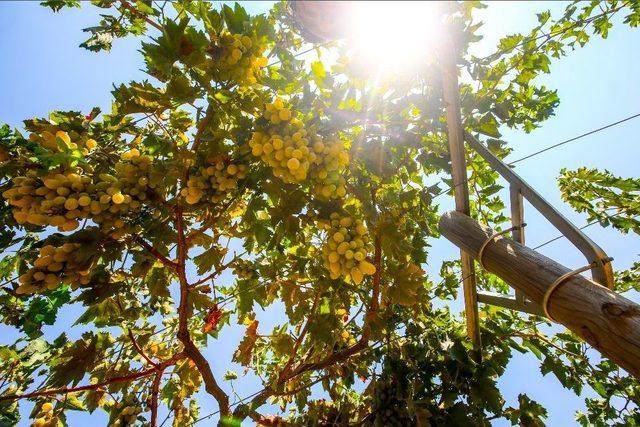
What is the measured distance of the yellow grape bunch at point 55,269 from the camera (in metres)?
1.85

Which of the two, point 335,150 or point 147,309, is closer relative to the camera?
point 335,150

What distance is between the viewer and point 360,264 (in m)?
2.05

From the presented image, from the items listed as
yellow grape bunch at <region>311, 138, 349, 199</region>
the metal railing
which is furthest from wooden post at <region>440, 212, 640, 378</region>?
yellow grape bunch at <region>311, 138, 349, 199</region>

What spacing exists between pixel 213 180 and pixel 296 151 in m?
0.70

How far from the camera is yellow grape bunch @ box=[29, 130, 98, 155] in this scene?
6.09 feet

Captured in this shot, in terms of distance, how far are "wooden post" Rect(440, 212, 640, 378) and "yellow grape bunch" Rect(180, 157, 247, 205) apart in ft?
5.26

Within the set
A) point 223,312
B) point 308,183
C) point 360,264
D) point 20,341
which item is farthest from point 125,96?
point 20,341

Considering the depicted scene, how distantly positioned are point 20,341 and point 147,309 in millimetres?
1053


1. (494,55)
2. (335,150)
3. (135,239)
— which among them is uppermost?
(494,55)

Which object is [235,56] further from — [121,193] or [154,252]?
[154,252]

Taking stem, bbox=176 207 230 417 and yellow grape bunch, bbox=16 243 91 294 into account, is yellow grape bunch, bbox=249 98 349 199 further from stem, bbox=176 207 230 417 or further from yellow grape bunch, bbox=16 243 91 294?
yellow grape bunch, bbox=16 243 91 294

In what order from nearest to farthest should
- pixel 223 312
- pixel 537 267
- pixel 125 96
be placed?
pixel 537 267
pixel 125 96
pixel 223 312

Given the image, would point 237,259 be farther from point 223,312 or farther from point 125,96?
point 125,96

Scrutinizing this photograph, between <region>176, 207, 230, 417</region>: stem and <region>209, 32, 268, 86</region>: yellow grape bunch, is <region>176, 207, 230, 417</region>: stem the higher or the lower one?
the lower one
